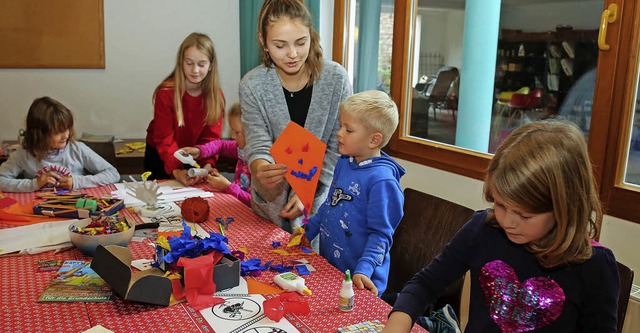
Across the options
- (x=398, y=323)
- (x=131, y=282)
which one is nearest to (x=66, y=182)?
(x=131, y=282)

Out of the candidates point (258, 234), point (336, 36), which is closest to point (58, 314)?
point (258, 234)

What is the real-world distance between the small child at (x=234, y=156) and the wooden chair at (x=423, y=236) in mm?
649

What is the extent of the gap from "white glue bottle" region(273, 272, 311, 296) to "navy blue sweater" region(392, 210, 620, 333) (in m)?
0.31

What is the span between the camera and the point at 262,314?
1.30 metres

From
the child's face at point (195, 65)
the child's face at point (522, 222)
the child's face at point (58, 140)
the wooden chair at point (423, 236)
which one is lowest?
the wooden chair at point (423, 236)

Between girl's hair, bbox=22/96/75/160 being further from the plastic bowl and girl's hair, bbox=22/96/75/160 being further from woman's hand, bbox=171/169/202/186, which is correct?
the plastic bowl

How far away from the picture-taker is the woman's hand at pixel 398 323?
114 cm

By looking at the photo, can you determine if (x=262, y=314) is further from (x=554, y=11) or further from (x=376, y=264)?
(x=554, y=11)

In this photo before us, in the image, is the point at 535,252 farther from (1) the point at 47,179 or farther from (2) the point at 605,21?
(1) the point at 47,179

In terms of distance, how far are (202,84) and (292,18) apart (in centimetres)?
120

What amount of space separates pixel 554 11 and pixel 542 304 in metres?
1.79

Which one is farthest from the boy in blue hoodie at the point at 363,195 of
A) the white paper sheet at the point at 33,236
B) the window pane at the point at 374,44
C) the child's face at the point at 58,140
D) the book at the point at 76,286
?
the window pane at the point at 374,44

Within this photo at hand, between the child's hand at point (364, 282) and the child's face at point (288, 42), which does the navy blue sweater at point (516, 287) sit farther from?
the child's face at point (288, 42)

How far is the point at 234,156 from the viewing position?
308 cm
